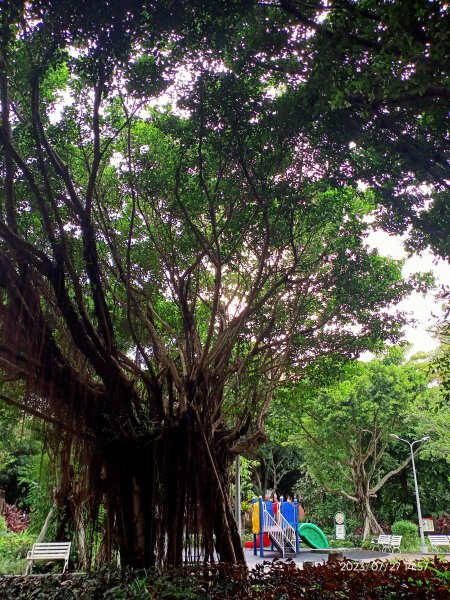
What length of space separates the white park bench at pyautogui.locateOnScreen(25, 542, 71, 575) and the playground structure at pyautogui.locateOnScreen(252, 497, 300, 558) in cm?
637

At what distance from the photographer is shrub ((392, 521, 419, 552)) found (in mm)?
17938

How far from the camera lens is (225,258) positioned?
20.0ft

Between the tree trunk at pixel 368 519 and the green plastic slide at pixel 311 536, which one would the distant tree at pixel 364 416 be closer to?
the tree trunk at pixel 368 519

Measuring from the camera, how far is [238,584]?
4.14 m

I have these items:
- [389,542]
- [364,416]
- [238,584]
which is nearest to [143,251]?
[238,584]

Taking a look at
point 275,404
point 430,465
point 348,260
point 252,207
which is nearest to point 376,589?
point 252,207

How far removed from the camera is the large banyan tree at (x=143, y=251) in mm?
4500

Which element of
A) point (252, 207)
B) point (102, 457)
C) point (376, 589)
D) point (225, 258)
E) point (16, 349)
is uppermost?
point (252, 207)

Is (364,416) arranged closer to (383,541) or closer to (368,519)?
(383,541)

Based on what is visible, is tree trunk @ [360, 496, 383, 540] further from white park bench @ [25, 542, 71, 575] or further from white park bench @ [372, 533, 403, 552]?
white park bench @ [25, 542, 71, 575]

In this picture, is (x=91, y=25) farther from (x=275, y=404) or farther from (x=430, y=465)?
(x=430, y=465)

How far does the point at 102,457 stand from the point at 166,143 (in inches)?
131

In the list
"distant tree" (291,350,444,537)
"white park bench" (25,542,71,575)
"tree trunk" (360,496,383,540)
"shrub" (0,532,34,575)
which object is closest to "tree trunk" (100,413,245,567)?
"white park bench" (25,542,71,575)

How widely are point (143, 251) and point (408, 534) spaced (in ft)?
55.3
